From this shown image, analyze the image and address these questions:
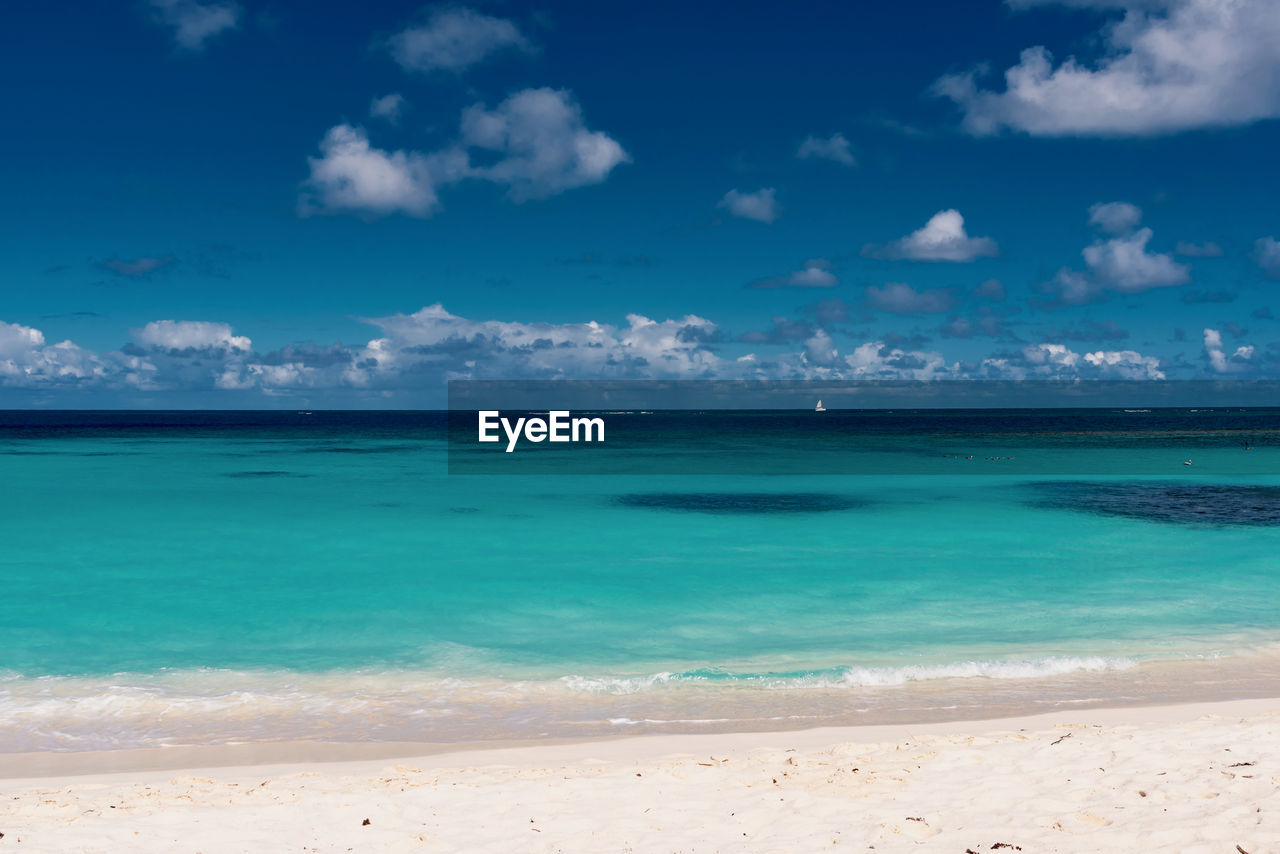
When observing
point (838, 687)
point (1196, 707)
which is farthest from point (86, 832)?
point (1196, 707)

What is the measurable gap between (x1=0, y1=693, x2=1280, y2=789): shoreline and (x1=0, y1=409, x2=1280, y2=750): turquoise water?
1.44ft

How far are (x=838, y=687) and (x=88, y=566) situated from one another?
16.5 metres

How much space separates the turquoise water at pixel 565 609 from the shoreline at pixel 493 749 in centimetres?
44

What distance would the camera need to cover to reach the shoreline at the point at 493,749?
7465 millimetres

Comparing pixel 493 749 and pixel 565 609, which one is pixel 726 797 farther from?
pixel 565 609

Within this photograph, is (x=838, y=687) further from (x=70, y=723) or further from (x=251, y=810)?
(x=70, y=723)

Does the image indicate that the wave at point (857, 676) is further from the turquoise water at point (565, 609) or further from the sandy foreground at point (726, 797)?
the sandy foreground at point (726, 797)

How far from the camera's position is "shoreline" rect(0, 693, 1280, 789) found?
24.5ft

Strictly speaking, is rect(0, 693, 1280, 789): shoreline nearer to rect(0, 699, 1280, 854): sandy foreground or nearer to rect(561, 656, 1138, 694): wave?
rect(0, 699, 1280, 854): sandy foreground

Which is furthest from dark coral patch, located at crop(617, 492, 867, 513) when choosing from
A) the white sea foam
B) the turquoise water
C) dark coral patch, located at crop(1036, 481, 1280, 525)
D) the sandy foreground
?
the sandy foreground

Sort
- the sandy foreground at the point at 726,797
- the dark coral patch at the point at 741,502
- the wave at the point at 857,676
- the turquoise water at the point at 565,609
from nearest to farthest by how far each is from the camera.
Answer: the sandy foreground at the point at 726,797 → the turquoise water at the point at 565,609 → the wave at the point at 857,676 → the dark coral patch at the point at 741,502

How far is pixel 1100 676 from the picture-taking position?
1009cm

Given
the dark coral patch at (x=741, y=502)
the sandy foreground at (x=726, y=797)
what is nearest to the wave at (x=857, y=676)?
the sandy foreground at (x=726, y=797)

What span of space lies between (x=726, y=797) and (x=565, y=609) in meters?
8.11
